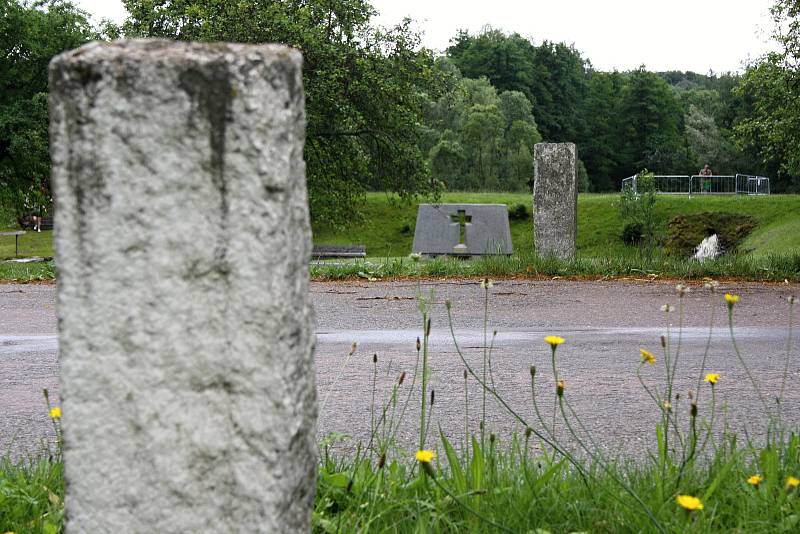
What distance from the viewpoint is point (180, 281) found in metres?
1.50

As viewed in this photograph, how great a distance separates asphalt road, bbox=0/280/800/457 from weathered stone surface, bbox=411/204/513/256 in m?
5.48

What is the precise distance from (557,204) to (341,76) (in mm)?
10714

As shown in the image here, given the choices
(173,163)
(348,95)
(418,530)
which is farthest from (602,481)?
(348,95)

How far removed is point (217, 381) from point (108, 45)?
610mm

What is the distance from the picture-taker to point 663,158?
7788 centimetres

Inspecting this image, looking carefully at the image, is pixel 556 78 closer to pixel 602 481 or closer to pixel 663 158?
pixel 663 158

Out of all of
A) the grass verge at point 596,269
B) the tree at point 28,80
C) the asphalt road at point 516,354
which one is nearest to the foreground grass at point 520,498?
the asphalt road at point 516,354

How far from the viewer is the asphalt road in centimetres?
426

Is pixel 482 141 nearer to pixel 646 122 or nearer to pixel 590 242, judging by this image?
pixel 646 122

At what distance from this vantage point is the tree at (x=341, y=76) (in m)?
21.5

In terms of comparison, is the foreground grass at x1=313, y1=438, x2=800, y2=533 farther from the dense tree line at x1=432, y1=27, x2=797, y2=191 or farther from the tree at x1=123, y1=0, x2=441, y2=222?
the dense tree line at x1=432, y1=27, x2=797, y2=191

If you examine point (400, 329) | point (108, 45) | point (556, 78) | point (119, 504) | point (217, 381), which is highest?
point (556, 78)

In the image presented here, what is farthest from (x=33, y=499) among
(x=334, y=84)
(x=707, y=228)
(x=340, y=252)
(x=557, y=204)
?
(x=707, y=228)

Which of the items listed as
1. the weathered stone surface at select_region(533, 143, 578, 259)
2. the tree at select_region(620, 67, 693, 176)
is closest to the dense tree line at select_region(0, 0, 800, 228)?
the weathered stone surface at select_region(533, 143, 578, 259)
